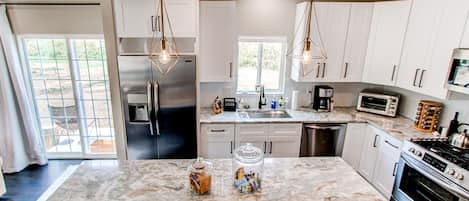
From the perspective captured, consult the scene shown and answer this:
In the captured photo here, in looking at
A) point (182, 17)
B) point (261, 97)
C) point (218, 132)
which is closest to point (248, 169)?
point (218, 132)

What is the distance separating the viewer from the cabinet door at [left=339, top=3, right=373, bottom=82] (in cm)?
327

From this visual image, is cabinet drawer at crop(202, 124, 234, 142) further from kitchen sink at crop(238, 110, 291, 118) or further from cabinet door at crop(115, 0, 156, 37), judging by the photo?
cabinet door at crop(115, 0, 156, 37)

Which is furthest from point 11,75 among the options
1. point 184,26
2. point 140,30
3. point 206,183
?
point 206,183

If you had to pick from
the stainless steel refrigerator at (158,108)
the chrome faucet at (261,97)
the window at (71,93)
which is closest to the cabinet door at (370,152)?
the chrome faucet at (261,97)

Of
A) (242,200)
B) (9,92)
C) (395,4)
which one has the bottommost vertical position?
(242,200)

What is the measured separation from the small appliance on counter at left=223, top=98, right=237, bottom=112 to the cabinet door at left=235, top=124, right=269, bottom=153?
0.45 meters

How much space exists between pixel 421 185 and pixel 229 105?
236 cm

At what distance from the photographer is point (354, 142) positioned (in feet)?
11.1

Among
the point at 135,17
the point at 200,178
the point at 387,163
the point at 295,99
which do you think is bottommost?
the point at 387,163

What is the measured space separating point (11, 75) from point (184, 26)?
8.25ft

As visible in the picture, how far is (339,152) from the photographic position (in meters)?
3.42

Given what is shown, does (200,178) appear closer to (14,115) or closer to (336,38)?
(336,38)

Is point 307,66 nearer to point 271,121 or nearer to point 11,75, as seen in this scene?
point 271,121

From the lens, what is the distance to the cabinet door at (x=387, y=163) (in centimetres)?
280
